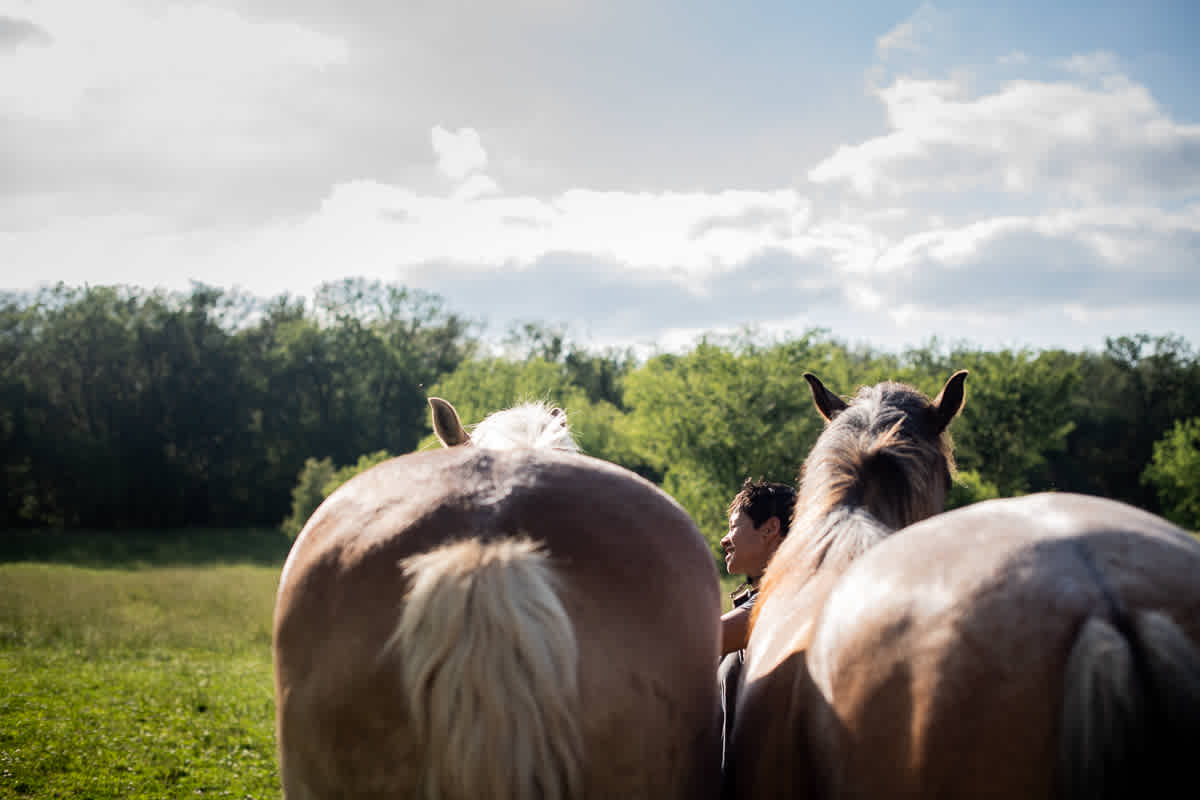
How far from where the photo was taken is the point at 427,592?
1.67 metres

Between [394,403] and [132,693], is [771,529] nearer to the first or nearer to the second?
[132,693]

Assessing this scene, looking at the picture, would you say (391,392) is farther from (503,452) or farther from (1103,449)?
(503,452)

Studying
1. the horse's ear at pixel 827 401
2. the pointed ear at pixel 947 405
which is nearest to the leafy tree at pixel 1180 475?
the horse's ear at pixel 827 401

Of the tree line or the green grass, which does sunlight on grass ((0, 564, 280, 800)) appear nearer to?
the green grass

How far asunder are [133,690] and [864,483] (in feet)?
38.0

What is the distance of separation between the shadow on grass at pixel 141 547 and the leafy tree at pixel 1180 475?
4344 cm

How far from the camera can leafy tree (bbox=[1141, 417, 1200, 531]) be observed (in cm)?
3684

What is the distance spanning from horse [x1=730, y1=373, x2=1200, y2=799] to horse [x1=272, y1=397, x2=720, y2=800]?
38 centimetres

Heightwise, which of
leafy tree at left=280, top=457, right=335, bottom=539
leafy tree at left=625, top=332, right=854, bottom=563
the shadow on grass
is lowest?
the shadow on grass

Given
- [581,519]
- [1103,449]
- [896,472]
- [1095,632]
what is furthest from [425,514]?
[1103,449]

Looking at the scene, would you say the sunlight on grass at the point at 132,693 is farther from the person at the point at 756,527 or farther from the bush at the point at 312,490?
the bush at the point at 312,490

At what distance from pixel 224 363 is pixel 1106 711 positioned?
5739 centimetres

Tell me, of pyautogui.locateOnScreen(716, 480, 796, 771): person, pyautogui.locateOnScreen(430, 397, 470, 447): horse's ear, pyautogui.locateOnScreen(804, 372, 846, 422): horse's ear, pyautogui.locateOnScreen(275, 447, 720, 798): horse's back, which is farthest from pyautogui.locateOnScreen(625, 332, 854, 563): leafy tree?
pyautogui.locateOnScreen(275, 447, 720, 798): horse's back

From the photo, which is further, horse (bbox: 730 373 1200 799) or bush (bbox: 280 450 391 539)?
bush (bbox: 280 450 391 539)
